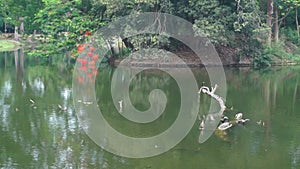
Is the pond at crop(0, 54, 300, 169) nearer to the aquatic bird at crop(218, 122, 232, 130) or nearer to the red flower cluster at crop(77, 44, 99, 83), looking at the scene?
the aquatic bird at crop(218, 122, 232, 130)

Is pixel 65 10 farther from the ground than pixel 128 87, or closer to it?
farther from the ground

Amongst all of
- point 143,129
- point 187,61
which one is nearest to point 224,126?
point 143,129

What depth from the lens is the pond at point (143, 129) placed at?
1299 cm

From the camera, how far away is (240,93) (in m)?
24.3

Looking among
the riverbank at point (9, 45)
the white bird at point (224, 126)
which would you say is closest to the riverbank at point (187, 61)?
the white bird at point (224, 126)

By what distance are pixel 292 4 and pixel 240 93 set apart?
19.3 metres

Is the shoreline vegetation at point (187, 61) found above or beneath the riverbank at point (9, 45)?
beneath

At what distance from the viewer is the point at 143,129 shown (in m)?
16.9

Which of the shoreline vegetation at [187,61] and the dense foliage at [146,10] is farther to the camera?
the shoreline vegetation at [187,61]

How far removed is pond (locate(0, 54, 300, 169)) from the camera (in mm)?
12990

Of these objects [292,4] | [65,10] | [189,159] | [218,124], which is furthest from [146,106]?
[292,4]

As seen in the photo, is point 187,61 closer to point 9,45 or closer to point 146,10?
point 146,10

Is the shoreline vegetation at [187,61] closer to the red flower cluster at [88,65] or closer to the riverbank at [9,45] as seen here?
the red flower cluster at [88,65]

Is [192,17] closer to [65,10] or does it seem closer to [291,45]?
[65,10]
